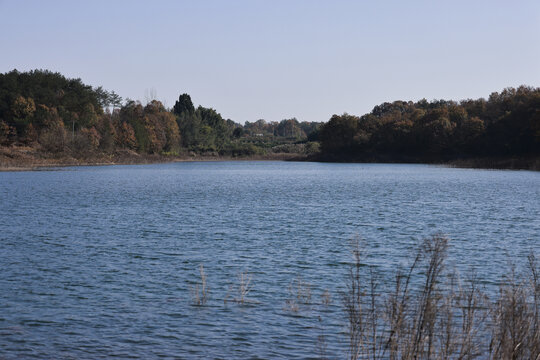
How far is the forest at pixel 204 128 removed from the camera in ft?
389

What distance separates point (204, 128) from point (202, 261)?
6679 inches

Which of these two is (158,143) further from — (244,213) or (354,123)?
(244,213)

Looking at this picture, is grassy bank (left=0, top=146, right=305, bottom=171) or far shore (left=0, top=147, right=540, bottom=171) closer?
far shore (left=0, top=147, right=540, bottom=171)

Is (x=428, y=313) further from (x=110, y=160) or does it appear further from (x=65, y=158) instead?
(x=110, y=160)

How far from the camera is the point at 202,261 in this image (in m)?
21.4

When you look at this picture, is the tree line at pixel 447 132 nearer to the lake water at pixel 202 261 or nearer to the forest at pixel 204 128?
the forest at pixel 204 128

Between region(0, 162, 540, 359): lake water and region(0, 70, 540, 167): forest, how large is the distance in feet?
251

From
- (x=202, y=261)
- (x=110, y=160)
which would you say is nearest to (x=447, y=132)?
(x=110, y=160)

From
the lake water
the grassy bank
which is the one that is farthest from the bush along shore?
the grassy bank

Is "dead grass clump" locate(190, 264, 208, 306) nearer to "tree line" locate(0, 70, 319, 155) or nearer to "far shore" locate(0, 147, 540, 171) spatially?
"far shore" locate(0, 147, 540, 171)

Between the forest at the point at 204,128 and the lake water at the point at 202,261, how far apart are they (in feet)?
251

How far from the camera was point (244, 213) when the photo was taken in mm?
38906

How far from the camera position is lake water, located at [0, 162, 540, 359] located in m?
12.6

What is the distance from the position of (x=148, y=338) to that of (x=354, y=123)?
527 ft
